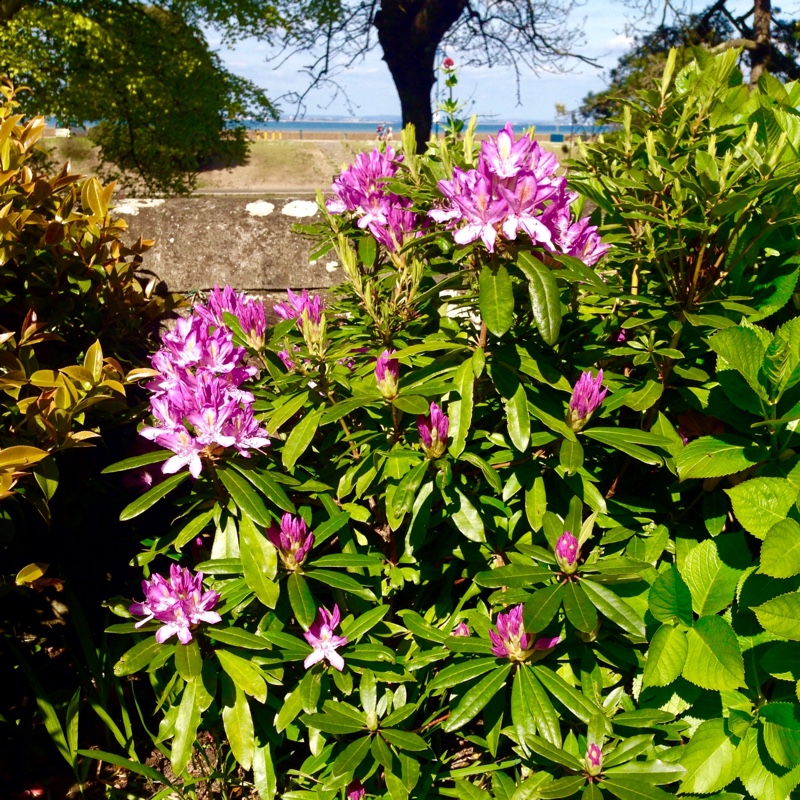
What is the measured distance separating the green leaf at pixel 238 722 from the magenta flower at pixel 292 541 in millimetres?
321

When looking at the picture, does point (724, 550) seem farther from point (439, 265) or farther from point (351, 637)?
point (439, 265)

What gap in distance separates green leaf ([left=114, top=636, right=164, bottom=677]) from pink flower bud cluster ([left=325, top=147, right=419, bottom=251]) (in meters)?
1.07

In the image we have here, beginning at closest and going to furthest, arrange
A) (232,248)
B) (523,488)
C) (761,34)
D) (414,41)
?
(523,488)
(232,248)
(414,41)
(761,34)

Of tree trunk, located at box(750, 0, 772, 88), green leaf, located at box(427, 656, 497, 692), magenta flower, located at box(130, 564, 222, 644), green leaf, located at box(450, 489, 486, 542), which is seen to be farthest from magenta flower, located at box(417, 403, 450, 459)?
tree trunk, located at box(750, 0, 772, 88)

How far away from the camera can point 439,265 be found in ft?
5.74

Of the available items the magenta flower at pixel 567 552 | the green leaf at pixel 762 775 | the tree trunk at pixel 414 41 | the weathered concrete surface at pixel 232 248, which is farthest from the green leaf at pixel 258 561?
the tree trunk at pixel 414 41

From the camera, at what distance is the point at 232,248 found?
2.77m

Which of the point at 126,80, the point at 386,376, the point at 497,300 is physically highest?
the point at 126,80

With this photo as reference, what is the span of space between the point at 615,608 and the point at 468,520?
34 centimetres

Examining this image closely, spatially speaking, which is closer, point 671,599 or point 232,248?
point 671,599

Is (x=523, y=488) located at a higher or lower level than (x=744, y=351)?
lower

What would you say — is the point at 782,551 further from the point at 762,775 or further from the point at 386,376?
the point at 386,376

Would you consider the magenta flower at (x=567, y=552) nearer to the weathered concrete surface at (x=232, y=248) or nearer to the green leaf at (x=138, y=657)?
the green leaf at (x=138, y=657)

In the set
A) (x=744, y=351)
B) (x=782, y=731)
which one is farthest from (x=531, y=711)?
(x=744, y=351)
